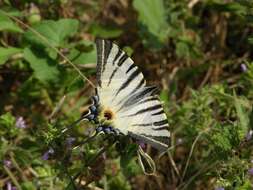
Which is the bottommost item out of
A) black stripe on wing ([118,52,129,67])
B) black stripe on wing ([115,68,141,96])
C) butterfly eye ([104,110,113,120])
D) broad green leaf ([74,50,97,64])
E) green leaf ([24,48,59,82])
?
butterfly eye ([104,110,113,120])

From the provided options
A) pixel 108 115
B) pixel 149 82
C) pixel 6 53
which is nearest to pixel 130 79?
pixel 108 115

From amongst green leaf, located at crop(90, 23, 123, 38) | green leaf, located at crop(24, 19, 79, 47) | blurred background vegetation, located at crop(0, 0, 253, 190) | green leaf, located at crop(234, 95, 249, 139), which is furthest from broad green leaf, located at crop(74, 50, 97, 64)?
green leaf, located at crop(234, 95, 249, 139)

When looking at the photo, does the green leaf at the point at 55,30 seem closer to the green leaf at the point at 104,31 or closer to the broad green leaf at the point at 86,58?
the broad green leaf at the point at 86,58

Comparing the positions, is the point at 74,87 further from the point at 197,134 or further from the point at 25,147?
the point at 197,134

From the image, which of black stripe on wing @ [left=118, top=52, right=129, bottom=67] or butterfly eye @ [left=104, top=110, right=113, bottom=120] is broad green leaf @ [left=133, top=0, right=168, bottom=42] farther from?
butterfly eye @ [left=104, top=110, right=113, bottom=120]

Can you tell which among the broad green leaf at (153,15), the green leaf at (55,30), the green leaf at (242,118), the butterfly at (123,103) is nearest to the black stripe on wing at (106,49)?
the butterfly at (123,103)
